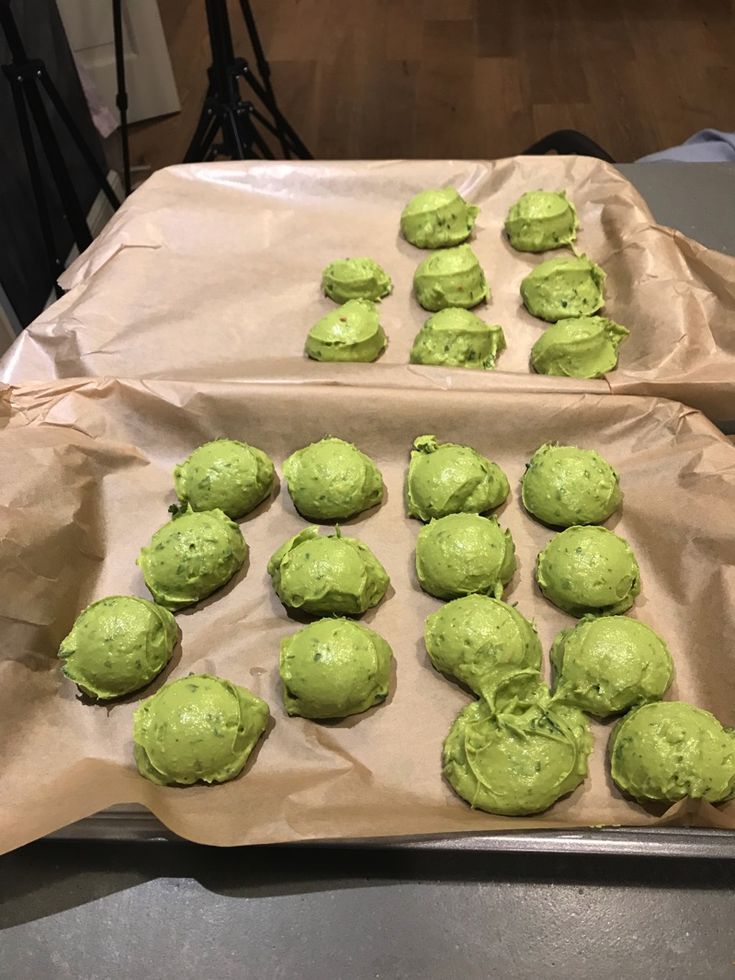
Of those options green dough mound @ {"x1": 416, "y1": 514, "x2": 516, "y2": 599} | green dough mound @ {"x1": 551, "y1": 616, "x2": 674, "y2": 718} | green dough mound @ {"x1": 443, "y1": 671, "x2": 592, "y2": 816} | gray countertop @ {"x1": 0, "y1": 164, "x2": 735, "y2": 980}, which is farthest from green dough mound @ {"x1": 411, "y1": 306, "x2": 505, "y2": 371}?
gray countertop @ {"x1": 0, "y1": 164, "x2": 735, "y2": 980}

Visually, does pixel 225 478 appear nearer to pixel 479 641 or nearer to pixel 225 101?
pixel 479 641

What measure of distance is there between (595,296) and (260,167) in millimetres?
1124

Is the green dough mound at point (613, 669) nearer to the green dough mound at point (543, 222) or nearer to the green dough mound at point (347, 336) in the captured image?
the green dough mound at point (347, 336)

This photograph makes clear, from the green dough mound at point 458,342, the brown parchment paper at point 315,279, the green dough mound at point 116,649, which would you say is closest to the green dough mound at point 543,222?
the brown parchment paper at point 315,279

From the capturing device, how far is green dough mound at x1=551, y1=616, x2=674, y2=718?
4.50 feet

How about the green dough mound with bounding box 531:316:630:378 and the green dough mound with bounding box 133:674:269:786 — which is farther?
the green dough mound with bounding box 531:316:630:378

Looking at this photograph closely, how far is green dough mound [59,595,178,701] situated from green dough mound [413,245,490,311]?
1.13 meters

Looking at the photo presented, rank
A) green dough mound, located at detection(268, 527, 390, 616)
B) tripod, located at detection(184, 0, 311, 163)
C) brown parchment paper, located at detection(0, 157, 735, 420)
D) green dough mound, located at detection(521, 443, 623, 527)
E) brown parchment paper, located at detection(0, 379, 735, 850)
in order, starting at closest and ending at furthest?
brown parchment paper, located at detection(0, 379, 735, 850) → green dough mound, located at detection(268, 527, 390, 616) → green dough mound, located at detection(521, 443, 623, 527) → brown parchment paper, located at detection(0, 157, 735, 420) → tripod, located at detection(184, 0, 311, 163)

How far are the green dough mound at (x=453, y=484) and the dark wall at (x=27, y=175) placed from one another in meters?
2.25

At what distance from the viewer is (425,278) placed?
2.13 meters

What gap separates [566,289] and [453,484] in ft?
2.38

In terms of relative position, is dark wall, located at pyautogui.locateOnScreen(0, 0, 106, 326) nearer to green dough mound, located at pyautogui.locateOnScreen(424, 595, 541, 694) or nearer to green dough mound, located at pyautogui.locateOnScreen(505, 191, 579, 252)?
green dough mound, located at pyautogui.locateOnScreen(505, 191, 579, 252)

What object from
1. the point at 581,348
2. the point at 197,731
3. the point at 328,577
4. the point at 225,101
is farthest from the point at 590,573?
the point at 225,101

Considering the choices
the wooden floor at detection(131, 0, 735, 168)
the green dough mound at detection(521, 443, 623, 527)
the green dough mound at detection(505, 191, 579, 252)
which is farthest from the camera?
the wooden floor at detection(131, 0, 735, 168)
